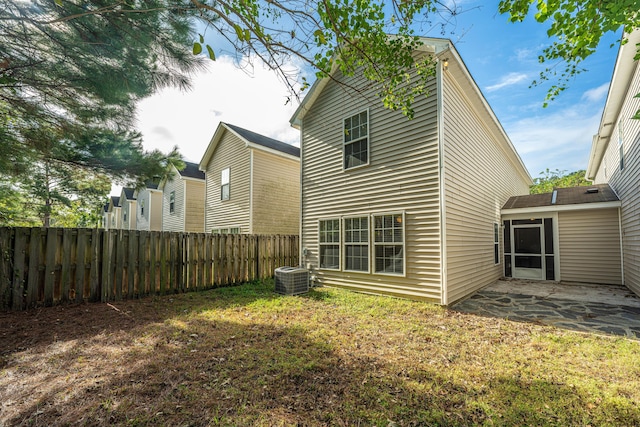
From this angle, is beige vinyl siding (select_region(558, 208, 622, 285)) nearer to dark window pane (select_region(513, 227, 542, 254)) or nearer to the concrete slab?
the concrete slab

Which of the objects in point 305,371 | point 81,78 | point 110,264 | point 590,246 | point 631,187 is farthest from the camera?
point 590,246

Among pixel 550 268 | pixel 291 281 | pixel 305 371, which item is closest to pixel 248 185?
pixel 291 281

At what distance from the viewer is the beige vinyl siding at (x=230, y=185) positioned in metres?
12.0

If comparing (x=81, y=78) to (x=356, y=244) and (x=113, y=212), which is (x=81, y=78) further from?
(x=113, y=212)

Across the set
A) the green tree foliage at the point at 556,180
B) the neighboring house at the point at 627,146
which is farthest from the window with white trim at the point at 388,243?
the green tree foliage at the point at 556,180

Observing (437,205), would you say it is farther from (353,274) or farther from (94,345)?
(94,345)

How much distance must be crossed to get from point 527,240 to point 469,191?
4.72 m

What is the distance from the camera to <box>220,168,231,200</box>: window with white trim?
13102 millimetres

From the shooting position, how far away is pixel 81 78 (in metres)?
4.35

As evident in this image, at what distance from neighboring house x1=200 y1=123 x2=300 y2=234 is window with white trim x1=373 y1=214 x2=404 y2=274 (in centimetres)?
630

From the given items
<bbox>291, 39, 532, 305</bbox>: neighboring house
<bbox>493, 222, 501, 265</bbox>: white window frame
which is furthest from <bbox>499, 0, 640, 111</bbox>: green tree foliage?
<bbox>493, 222, 501, 265</bbox>: white window frame

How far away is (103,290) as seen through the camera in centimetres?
581

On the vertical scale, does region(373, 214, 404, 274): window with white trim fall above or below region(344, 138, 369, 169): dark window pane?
below

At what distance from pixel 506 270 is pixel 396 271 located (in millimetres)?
6558
